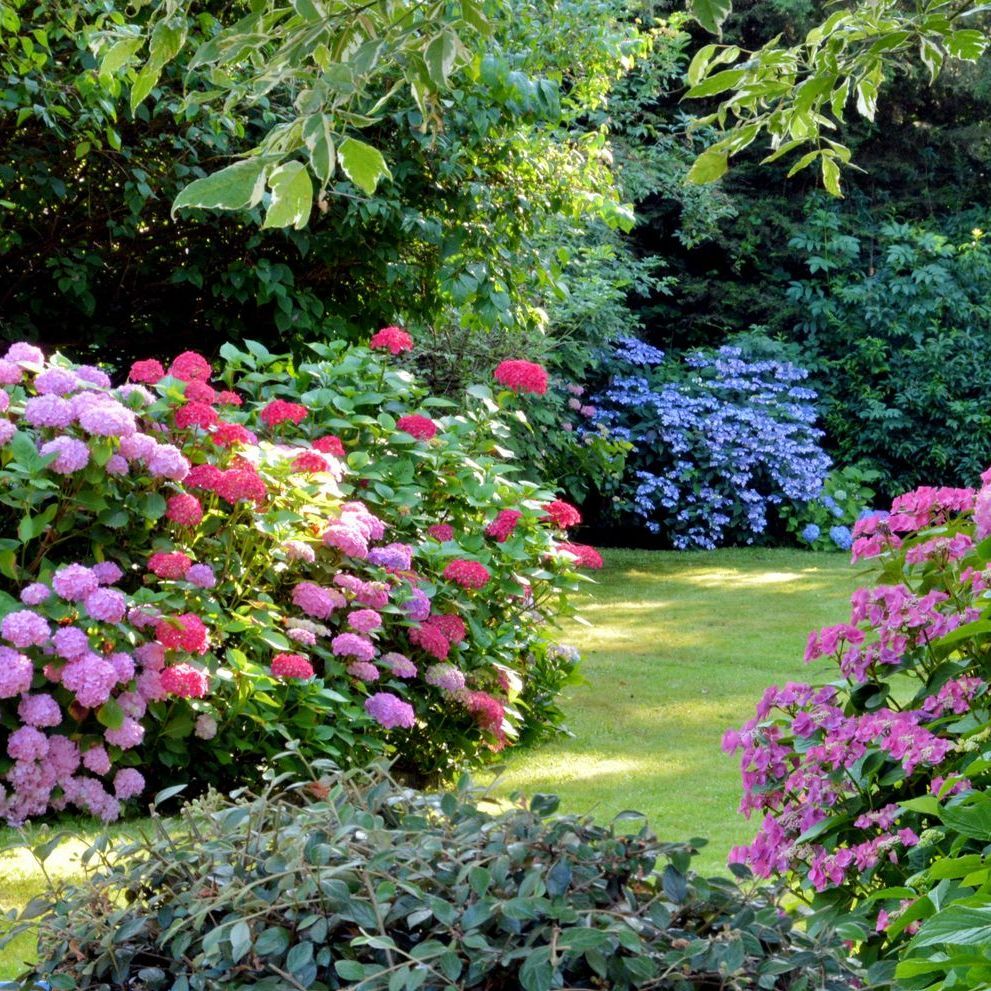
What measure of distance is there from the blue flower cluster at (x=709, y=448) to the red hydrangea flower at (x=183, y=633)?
785 cm

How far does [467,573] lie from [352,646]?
1.94ft

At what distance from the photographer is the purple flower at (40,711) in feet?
13.1

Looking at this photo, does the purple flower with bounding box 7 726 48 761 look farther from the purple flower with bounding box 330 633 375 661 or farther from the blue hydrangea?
the blue hydrangea

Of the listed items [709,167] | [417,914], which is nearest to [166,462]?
[709,167]

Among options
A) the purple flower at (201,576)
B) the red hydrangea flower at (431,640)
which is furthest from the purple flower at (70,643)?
the red hydrangea flower at (431,640)

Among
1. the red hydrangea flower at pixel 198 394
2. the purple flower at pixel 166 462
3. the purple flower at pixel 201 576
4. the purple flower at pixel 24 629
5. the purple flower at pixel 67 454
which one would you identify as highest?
the red hydrangea flower at pixel 198 394

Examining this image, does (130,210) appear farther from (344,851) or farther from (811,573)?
(811,573)

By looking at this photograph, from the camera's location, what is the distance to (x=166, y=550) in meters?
4.36

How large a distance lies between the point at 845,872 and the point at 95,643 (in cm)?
255

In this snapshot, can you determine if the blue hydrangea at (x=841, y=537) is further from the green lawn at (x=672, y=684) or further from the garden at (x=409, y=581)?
the green lawn at (x=672, y=684)

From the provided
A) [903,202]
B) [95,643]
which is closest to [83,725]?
[95,643]

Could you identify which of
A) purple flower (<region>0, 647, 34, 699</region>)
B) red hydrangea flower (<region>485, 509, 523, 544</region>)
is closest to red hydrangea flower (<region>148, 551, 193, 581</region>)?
purple flower (<region>0, 647, 34, 699</region>)

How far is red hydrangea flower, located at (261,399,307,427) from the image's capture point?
16.4ft

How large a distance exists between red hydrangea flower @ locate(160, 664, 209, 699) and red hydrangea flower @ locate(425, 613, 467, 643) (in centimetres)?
104
